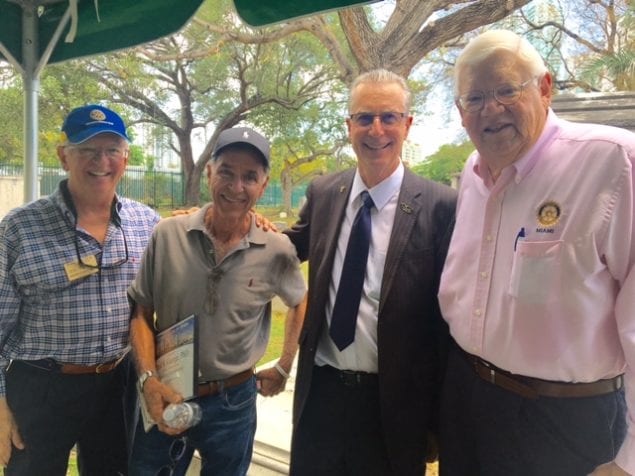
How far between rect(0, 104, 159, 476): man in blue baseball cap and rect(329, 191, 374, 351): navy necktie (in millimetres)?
930

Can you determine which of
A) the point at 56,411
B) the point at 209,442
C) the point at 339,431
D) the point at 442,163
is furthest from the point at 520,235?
the point at 442,163

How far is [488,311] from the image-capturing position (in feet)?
5.61

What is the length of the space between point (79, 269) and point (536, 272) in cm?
177

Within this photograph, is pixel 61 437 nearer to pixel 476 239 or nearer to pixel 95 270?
pixel 95 270

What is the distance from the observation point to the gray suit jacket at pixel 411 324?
1935mm

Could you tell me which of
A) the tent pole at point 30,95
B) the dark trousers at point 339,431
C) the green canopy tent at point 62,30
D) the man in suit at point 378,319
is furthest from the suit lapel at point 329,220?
the tent pole at point 30,95

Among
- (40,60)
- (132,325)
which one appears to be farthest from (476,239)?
(40,60)

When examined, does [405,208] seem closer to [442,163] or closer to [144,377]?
[144,377]

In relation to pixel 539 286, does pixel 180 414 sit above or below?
below

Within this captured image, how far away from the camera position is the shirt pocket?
1545 mm

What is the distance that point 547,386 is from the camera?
1584 millimetres

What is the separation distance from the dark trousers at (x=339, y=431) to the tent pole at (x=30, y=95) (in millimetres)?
2291

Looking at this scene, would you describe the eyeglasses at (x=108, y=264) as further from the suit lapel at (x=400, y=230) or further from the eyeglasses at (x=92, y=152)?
the suit lapel at (x=400, y=230)

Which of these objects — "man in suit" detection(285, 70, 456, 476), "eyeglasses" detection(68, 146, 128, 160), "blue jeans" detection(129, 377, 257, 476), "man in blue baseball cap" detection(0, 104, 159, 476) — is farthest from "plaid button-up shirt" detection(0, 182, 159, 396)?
"man in suit" detection(285, 70, 456, 476)
